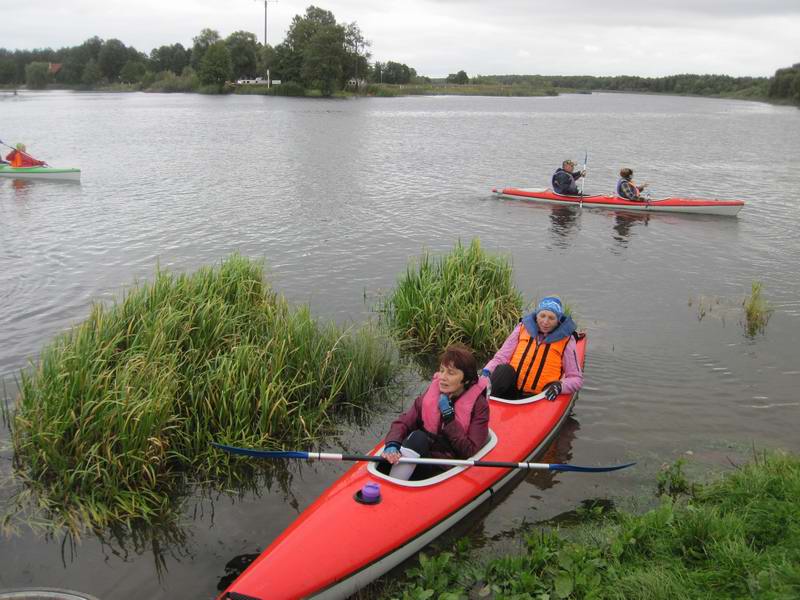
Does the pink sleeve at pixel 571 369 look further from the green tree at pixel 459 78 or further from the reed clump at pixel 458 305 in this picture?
the green tree at pixel 459 78

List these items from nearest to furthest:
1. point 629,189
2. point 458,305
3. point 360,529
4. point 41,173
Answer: point 360,529 → point 458,305 → point 629,189 → point 41,173

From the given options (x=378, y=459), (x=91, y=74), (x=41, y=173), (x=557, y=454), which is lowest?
(x=557, y=454)

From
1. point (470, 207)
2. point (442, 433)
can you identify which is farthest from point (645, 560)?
point (470, 207)

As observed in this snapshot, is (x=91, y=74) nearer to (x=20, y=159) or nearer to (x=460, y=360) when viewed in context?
(x=20, y=159)

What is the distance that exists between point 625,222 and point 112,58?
133 m

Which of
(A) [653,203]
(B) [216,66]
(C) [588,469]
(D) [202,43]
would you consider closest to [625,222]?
(A) [653,203]

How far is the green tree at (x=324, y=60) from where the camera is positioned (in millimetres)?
87312

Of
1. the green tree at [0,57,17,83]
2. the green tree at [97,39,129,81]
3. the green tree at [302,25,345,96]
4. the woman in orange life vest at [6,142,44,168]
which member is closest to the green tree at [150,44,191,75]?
the green tree at [97,39,129,81]

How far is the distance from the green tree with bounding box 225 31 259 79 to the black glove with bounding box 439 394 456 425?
4241 inches

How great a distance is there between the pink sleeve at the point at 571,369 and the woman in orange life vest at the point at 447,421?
5.28ft

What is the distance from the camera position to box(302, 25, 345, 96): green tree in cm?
8731

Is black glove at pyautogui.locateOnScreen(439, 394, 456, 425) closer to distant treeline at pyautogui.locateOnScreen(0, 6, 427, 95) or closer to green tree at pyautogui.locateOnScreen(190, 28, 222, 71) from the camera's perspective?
distant treeline at pyautogui.locateOnScreen(0, 6, 427, 95)

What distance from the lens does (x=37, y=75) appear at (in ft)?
390

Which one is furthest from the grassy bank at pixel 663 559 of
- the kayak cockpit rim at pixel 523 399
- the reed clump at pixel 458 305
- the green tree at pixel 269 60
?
the green tree at pixel 269 60
